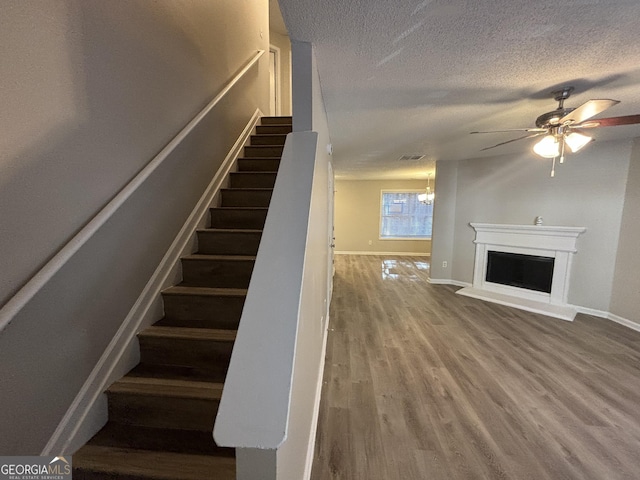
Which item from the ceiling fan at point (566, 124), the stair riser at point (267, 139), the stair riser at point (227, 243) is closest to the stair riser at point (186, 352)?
the stair riser at point (227, 243)

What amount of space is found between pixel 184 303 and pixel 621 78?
130 inches

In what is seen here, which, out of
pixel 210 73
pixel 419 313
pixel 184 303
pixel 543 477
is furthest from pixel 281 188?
pixel 419 313

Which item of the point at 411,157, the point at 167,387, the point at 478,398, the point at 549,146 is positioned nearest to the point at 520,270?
the point at 411,157

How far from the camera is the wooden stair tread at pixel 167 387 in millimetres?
1374

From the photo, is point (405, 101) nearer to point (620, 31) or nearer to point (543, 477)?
point (620, 31)

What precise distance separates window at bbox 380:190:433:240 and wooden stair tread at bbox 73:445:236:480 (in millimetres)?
8113

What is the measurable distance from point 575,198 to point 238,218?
4.80m

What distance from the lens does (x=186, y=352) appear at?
5.21 feet

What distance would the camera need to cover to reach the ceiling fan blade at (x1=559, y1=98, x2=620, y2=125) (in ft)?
5.75

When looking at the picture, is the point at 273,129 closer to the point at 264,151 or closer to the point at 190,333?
the point at 264,151

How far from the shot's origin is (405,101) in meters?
2.35

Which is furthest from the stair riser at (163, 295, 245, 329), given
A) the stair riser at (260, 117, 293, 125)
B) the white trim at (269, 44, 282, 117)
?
the white trim at (269, 44, 282, 117)

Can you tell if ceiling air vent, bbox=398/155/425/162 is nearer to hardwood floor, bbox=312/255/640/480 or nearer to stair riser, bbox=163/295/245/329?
hardwood floor, bbox=312/255/640/480

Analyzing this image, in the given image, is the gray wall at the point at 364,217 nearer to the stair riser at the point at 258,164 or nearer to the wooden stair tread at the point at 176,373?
the stair riser at the point at 258,164
